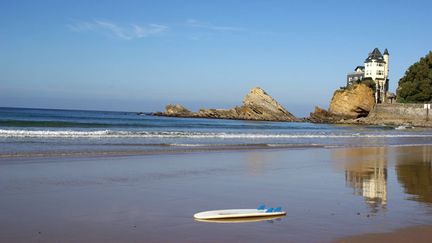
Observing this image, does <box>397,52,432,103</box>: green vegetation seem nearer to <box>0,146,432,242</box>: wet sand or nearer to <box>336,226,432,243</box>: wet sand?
<box>0,146,432,242</box>: wet sand

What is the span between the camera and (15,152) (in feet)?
55.4

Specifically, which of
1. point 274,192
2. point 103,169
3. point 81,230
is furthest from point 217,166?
point 81,230

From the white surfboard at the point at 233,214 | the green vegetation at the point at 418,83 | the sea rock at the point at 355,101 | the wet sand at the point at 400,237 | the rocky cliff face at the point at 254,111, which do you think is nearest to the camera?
→ the wet sand at the point at 400,237

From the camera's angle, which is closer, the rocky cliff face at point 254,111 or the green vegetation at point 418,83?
the green vegetation at point 418,83

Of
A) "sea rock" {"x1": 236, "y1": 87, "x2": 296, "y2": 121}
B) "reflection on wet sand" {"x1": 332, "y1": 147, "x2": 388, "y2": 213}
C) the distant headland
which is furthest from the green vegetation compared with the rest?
"reflection on wet sand" {"x1": 332, "y1": 147, "x2": 388, "y2": 213}

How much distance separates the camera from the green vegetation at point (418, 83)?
291 ft

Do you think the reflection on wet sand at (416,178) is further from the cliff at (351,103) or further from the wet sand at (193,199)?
the cliff at (351,103)

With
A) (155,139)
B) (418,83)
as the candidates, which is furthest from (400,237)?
(418,83)

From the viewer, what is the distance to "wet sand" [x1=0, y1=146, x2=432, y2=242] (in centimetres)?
610

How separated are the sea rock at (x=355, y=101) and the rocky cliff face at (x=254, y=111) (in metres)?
14.3

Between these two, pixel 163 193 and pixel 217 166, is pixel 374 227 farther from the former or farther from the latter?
pixel 217 166

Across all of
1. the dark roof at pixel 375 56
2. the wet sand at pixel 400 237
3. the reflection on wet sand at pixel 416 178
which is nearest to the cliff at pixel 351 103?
the dark roof at pixel 375 56

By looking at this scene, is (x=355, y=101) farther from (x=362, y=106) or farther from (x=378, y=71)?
(x=378, y=71)

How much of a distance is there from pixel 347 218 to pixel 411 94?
91.7 metres
